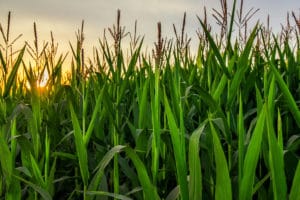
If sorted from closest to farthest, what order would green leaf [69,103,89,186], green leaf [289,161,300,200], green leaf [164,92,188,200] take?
green leaf [289,161,300,200] → green leaf [164,92,188,200] → green leaf [69,103,89,186]

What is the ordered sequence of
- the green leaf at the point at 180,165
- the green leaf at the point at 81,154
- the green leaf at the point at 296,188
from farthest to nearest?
the green leaf at the point at 81,154, the green leaf at the point at 180,165, the green leaf at the point at 296,188

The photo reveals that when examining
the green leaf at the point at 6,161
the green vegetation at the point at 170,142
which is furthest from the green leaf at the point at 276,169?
the green leaf at the point at 6,161

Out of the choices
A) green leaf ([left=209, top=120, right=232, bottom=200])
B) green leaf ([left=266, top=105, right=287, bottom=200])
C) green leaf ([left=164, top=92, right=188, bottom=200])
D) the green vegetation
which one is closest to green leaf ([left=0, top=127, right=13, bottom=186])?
the green vegetation

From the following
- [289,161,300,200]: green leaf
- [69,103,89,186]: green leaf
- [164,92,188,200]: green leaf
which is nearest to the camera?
[289,161,300,200]: green leaf

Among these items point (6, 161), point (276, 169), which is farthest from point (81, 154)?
point (276, 169)

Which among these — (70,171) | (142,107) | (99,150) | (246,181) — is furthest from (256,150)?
(70,171)

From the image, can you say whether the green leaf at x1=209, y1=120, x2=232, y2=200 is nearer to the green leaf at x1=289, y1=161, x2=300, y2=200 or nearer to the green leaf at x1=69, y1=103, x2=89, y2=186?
the green leaf at x1=289, y1=161, x2=300, y2=200

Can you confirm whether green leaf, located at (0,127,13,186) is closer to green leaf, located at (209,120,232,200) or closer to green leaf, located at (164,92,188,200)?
green leaf, located at (164,92,188,200)

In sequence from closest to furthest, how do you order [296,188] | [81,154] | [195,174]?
[296,188] < [195,174] < [81,154]

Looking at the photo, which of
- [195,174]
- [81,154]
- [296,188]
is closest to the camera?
[296,188]

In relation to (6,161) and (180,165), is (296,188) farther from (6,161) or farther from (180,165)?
(6,161)

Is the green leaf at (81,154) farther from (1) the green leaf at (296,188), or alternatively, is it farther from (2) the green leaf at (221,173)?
(1) the green leaf at (296,188)

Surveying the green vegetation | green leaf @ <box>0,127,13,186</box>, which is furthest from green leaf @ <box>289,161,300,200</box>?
green leaf @ <box>0,127,13,186</box>

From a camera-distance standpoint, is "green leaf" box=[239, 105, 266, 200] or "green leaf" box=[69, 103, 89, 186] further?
"green leaf" box=[69, 103, 89, 186]
